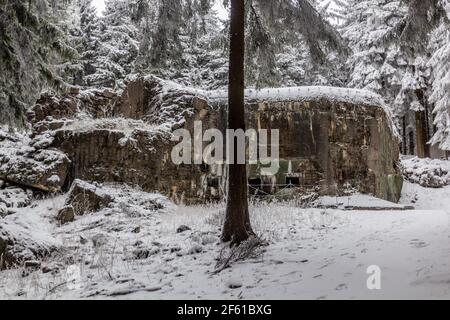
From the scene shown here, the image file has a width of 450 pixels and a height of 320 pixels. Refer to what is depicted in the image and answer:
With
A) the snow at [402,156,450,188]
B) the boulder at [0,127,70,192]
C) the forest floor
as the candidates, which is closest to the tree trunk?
the forest floor

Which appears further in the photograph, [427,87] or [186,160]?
[427,87]

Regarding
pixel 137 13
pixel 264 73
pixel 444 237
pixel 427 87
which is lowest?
pixel 444 237

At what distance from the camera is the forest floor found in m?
4.42

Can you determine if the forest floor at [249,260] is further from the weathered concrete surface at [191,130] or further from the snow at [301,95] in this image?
the snow at [301,95]

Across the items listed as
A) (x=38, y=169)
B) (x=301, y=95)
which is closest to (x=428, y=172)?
(x=301, y=95)

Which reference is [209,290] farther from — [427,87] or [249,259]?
[427,87]

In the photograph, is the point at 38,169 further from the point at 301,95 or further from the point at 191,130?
the point at 301,95

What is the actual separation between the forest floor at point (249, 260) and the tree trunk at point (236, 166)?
43 centimetres

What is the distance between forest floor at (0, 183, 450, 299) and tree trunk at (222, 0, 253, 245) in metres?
0.43

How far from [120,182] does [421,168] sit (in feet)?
47.1

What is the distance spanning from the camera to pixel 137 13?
8.19 metres

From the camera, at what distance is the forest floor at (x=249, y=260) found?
442cm

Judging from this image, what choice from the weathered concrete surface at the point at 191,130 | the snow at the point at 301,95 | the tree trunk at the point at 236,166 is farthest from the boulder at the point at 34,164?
the tree trunk at the point at 236,166

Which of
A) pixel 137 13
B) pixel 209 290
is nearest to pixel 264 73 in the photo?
pixel 137 13
